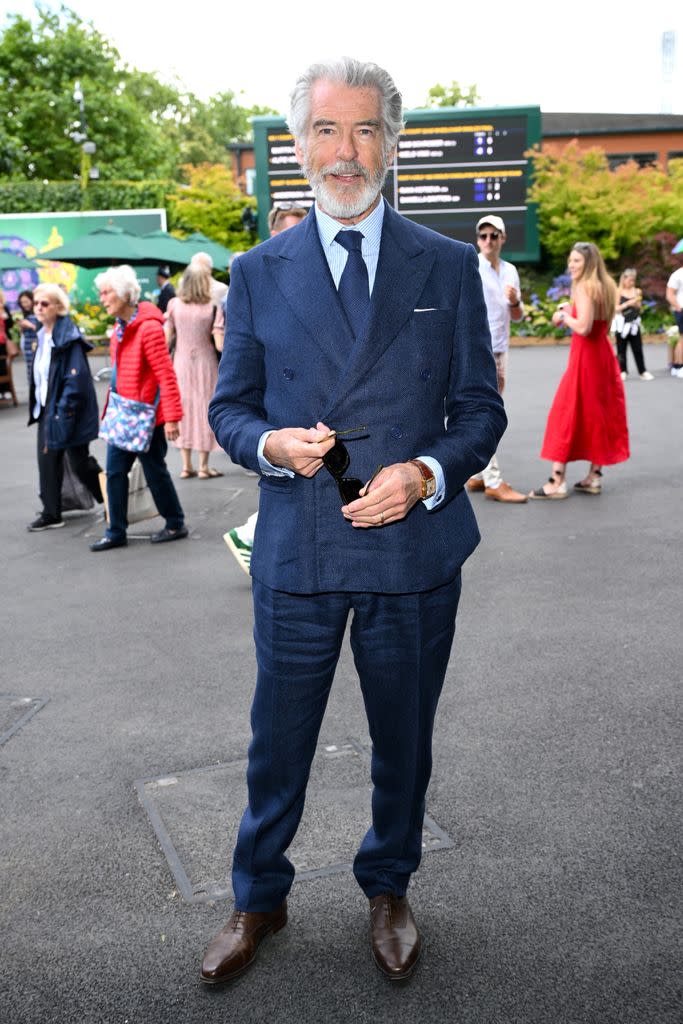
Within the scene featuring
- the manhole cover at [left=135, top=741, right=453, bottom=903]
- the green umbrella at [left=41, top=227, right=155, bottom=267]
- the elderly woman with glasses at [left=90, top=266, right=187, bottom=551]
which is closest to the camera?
the manhole cover at [left=135, top=741, right=453, bottom=903]

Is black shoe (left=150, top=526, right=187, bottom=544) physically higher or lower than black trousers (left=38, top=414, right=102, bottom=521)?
lower

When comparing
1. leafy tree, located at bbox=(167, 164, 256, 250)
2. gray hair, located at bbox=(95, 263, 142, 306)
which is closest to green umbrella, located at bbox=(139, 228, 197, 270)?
leafy tree, located at bbox=(167, 164, 256, 250)

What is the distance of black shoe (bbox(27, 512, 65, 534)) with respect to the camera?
8.45 meters

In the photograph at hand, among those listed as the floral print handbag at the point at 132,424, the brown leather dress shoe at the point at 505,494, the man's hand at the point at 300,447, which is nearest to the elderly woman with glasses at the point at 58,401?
the floral print handbag at the point at 132,424

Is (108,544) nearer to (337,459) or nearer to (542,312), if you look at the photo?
(337,459)

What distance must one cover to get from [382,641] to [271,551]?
14.2 inches

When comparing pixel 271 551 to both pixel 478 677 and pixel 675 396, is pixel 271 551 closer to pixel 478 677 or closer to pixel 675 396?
pixel 478 677

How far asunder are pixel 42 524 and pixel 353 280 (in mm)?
6517

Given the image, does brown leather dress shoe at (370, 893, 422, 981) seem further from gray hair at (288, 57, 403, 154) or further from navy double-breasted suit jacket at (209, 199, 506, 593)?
gray hair at (288, 57, 403, 154)

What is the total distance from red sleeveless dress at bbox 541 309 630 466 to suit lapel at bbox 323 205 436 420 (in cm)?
618

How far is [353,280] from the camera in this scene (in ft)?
8.21

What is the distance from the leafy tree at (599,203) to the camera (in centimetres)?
2720

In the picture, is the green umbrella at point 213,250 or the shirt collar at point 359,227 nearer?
the shirt collar at point 359,227

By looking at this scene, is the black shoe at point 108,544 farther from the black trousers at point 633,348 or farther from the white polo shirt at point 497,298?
the black trousers at point 633,348
